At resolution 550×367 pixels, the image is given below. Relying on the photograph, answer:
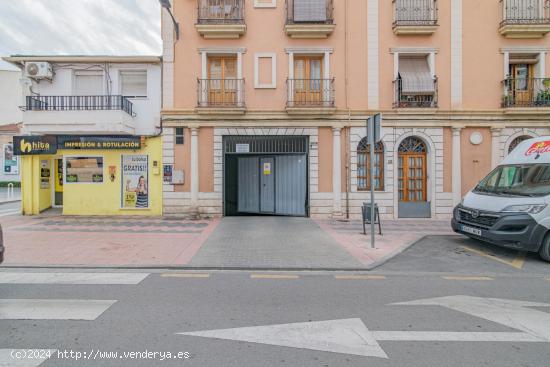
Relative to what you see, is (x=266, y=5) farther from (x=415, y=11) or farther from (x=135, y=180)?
(x=135, y=180)

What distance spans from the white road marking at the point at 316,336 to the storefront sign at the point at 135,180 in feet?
31.7

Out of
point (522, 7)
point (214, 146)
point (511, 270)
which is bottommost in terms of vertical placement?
point (511, 270)

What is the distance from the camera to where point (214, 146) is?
38.5ft

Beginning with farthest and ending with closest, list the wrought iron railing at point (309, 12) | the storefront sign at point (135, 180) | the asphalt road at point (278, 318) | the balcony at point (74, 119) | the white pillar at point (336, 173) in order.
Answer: the storefront sign at point (135, 180), the white pillar at point (336, 173), the wrought iron railing at point (309, 12), the balcony at point (74, 119), the asphalt road at point (278, 318)

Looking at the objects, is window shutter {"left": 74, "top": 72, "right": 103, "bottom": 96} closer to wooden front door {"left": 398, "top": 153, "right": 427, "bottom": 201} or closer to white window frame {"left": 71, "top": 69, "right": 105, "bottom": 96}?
white window frame {"left": 71, "top": 69, "right": 105, "bottom": 96}

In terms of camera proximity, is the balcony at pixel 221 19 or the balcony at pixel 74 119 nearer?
the balcony at pixel 74 119

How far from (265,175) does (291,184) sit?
1.19 metres

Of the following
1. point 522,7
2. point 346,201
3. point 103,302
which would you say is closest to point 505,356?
point 103,302

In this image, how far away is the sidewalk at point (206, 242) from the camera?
602 cm

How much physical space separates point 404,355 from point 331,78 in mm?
10447

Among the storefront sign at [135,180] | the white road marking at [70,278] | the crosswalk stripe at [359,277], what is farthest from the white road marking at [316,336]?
the storefront sign at [135,180]

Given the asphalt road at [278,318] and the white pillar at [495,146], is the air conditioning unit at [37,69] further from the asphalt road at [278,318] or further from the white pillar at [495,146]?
the white pillar at [495,146]

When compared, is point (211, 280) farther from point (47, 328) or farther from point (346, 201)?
point (346, 201)

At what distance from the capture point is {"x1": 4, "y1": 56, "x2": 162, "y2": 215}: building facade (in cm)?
1149
